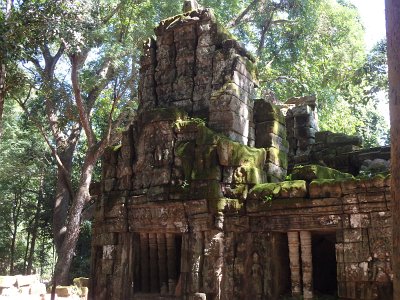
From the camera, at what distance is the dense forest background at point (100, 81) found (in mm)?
15852

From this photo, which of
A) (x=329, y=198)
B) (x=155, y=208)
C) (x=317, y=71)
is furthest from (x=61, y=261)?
(x=317, y=71)

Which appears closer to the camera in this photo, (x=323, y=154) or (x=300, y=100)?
(x=323, y=154)

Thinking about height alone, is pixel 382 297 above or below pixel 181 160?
below

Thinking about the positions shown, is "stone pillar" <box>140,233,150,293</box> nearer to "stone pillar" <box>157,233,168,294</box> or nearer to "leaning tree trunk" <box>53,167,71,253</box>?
"stone pillar" <box>157,233,168,294</box>

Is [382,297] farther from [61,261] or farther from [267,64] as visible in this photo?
[267,64]

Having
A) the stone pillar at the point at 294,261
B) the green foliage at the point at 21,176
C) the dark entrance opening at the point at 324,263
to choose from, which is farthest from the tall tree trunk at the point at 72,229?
the stone pillar at the point at 294,261

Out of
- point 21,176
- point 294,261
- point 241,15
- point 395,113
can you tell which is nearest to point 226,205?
point 294,261

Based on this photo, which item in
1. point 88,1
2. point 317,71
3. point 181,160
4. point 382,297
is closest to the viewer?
point 382,297

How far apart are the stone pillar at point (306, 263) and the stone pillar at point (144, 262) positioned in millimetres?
3323

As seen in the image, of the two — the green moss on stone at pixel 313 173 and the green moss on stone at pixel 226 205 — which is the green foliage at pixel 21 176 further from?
the green moss on stone at pixel 313 173

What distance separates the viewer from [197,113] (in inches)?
402

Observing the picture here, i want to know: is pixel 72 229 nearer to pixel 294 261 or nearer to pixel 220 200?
pixel 220 200

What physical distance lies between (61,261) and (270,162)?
33.1 ft

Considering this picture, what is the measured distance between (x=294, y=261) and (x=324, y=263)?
1.58 metres
